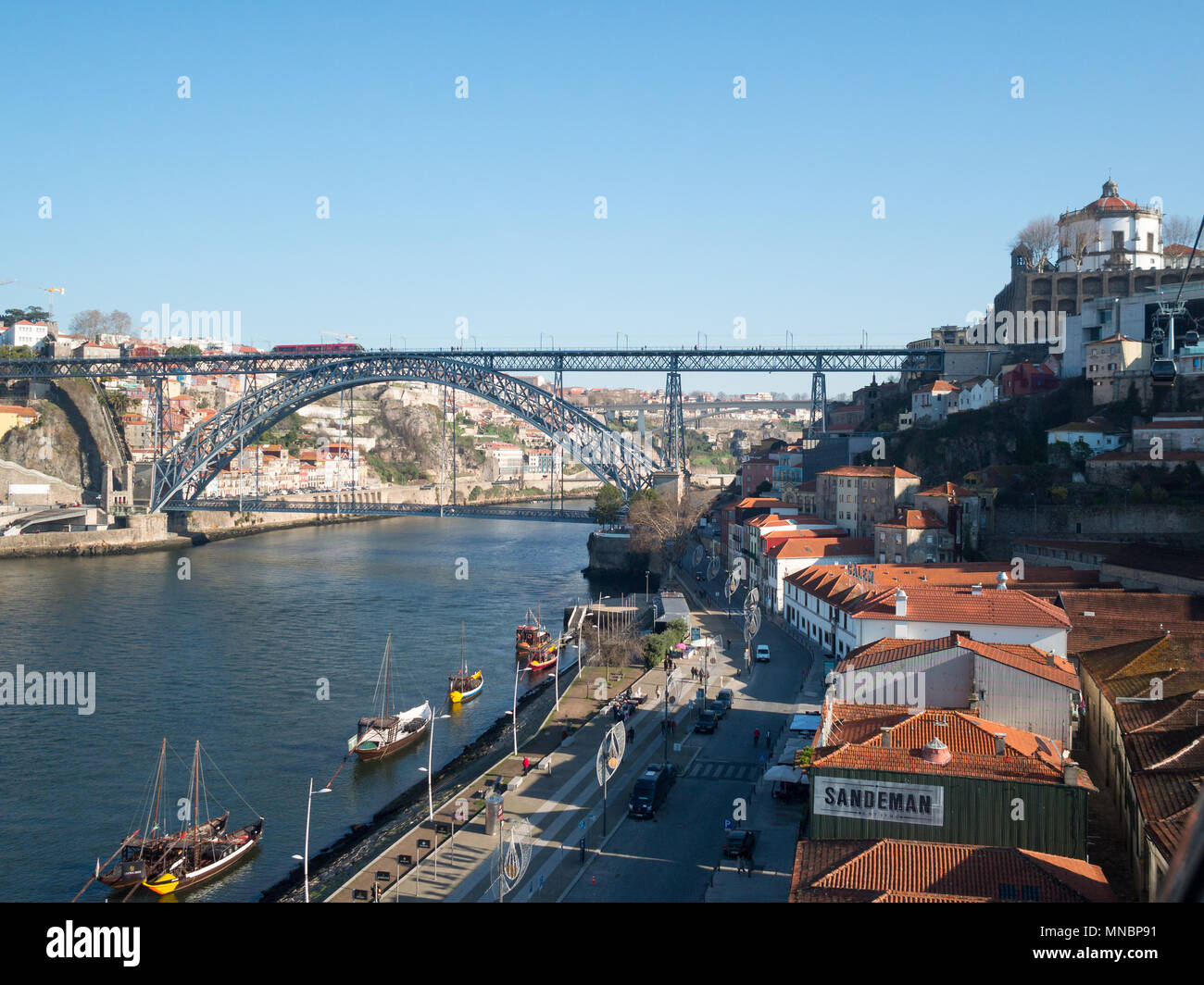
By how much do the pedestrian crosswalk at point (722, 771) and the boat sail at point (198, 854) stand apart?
333 cm

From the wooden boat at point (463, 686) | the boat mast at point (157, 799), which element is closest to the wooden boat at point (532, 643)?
the wooden boat at point (463, 686)

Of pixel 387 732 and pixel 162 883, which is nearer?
pixel 162 883

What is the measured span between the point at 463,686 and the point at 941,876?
27.0 ft

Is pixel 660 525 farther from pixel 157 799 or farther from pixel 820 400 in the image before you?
pixel 157 799

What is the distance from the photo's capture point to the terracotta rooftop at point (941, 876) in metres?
4.64

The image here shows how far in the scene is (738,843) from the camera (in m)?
6.53

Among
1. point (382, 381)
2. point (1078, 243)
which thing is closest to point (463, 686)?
point (1078, 243)

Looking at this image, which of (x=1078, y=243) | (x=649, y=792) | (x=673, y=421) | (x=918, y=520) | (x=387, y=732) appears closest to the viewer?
(x=649, y=792)

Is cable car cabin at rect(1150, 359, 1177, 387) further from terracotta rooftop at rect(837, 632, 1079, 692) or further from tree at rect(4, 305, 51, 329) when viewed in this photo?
tree at rect(4, 305, 51, 329)

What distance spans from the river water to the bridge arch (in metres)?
3.02

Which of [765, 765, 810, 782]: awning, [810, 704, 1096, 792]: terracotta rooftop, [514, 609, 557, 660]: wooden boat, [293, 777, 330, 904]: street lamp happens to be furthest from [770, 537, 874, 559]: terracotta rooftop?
[810, 704, 1096, 792]: terracotta rooftop

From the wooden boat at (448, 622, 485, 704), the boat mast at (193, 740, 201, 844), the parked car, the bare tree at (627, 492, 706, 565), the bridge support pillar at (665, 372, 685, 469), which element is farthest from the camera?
the bridge support pillar at (665, 372, 685, 469)

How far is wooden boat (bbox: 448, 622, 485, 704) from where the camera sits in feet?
40.1

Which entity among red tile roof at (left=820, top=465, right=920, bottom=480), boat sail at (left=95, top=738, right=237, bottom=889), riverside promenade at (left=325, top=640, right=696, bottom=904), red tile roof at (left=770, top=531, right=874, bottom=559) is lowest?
boat sail at (left=95, top=738, right=237, bottom=889)
